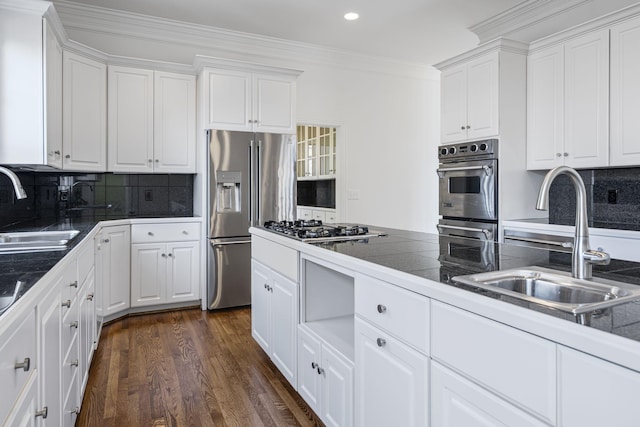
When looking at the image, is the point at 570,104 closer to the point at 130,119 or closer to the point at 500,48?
the point at 500,48

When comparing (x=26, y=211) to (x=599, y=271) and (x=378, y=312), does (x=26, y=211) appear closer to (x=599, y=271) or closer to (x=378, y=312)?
(x=378, y=312)

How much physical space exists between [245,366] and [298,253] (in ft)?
3.44

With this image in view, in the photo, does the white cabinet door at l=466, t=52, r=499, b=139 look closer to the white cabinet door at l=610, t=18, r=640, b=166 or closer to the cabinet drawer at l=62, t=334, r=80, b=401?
the white cabinet door at l=610, t=18, r=640, b=166

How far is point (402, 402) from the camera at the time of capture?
1340 mm

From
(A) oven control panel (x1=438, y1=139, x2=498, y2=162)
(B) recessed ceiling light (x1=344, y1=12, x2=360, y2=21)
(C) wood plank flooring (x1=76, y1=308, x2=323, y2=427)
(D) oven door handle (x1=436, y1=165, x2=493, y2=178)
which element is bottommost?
(C) wood plank flooring (x1=76, y1=308, x2=323, y2=427)

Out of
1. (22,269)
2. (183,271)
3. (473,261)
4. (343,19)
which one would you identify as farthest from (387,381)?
(343,19)

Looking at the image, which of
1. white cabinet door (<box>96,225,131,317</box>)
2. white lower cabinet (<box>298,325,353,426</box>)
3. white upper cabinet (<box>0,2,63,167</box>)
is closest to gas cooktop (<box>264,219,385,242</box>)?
white lower cabinet (<box>298,325,353,426</box>)

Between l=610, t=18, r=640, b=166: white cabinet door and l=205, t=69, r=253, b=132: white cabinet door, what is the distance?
9.84 ft

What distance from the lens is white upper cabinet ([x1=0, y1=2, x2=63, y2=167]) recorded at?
257 cm

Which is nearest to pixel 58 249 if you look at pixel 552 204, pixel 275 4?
pixel 275 4

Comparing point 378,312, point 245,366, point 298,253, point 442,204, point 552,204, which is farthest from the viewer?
point 442,204

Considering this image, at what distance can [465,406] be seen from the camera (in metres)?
1.10

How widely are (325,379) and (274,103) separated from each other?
3.01 metres

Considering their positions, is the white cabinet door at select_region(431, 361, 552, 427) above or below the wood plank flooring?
above
